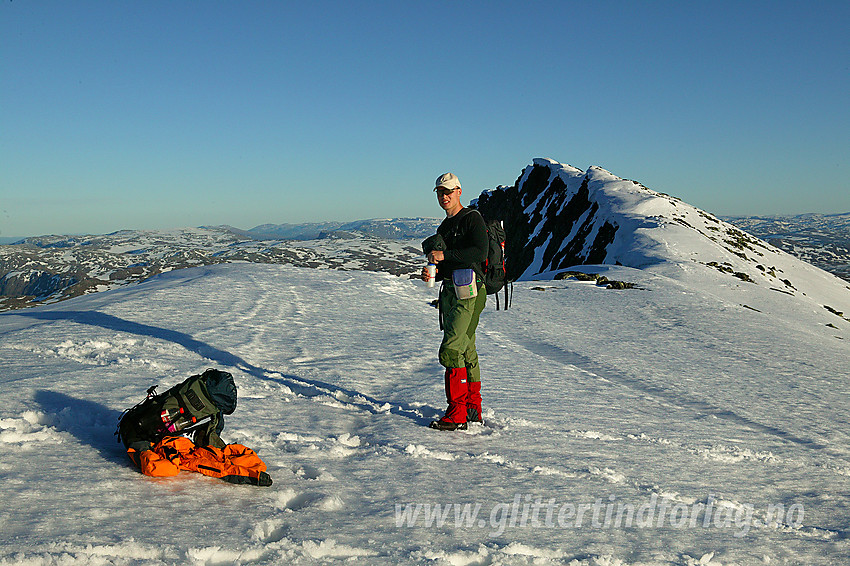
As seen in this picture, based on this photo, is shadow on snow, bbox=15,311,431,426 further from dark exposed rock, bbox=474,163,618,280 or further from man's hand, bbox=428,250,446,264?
dark exposed rock, bbox=474,163,618,280

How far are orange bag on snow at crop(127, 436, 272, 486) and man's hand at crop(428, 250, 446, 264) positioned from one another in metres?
2.83

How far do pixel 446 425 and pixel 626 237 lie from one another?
1435 inches

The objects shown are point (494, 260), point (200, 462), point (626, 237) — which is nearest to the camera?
point (200, 462)

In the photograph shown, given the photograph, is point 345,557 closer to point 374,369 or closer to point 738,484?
point 738,484

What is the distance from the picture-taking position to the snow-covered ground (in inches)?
140

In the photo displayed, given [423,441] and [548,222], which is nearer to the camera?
[423,441]

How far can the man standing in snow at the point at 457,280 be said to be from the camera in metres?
6.04

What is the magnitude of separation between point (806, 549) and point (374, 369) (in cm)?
652

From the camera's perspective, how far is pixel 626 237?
38.9 m

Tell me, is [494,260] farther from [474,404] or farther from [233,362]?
[233,362]

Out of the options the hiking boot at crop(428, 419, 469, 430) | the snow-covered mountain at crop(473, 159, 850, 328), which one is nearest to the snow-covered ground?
the hiking boot at crop(428, 419, 469, 430)

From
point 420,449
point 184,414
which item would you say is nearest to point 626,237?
point 420,449

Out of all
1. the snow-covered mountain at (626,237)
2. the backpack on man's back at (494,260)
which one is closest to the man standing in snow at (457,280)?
the backpack on man's back at (494,260)

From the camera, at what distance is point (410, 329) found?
13.0 metres
